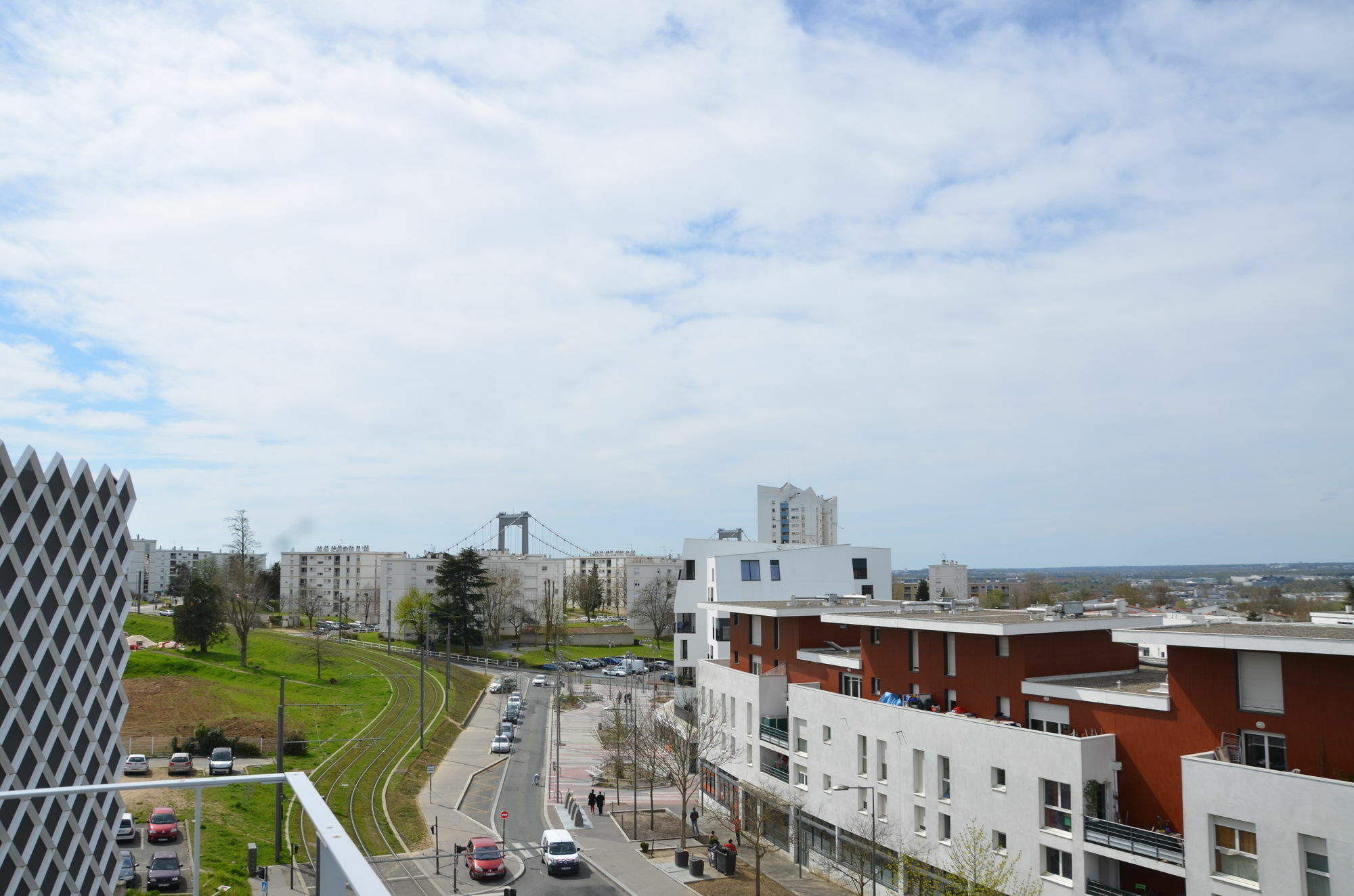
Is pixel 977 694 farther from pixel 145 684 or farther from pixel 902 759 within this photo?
pixel 145 684

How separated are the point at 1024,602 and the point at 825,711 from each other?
122m

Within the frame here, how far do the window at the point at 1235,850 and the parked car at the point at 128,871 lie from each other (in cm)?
3186

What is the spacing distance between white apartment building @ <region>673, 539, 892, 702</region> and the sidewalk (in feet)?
39.8

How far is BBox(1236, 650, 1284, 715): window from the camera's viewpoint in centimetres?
2209

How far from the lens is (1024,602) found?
148000 millimetres

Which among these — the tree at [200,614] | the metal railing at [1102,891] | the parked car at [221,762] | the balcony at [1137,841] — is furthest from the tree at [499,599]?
the balcony at [1137,841]

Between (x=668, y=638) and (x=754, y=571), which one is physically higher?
(x=754, y=571)

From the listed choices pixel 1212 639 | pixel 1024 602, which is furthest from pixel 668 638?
pixel 1212 639

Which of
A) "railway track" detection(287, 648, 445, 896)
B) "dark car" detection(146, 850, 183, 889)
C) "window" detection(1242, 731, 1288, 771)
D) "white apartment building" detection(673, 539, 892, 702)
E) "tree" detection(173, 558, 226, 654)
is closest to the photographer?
"window" detection(1242, 731, 1288, 771)

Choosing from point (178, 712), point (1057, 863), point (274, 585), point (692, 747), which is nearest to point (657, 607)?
point (274, 585)

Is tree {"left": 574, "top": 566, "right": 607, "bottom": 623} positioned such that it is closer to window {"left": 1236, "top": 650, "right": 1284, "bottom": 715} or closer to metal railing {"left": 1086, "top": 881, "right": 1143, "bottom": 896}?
metal railing {"left": 1086, "top": 881, "right": 1143, "bottom": 896}

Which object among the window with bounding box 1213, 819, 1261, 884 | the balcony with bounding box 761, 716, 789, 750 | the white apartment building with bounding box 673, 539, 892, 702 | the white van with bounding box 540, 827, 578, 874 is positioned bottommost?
the white van with bounding box 540, 827, 578, 874

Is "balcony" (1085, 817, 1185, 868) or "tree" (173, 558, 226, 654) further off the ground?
"tree" (173, 558, 226, 654)

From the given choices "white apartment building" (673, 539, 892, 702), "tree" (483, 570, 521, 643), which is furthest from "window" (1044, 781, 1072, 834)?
"tree" (483, 570, 521, 643)
